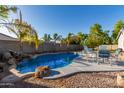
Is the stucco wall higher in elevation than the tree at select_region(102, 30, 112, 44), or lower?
lower

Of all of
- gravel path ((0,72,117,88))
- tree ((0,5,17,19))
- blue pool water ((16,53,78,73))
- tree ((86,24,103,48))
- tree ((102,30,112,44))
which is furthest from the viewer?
tree ((102,30,112,44))

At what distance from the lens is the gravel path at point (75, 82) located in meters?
5.71

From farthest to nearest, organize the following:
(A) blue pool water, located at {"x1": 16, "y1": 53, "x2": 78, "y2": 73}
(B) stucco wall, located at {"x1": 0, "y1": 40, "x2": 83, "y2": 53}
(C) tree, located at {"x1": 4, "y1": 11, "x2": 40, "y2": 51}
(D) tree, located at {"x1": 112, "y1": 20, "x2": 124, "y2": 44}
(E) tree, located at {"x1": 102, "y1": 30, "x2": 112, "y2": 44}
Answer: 1. (D) tree, located at {"x1": 112, "y1": 20, "x2": 124, "y2": 44}
2. (E) tree, located at {"x1": 102, "y1": 30, "x2": 112, "y2": 44}
3. (B) stucco wall, located at {"x1": 0, "y1": 40, "x2": 83, "y2": 53}
4. (C) tree, located at {"x1": 4, "y1": 11, "x2": 40, "y2": 51}
5. (A) blue pool water, located at {"x1": 16, "y1": 53, "x2": 78, "y2": 73}

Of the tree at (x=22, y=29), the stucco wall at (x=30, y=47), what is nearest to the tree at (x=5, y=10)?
the tree at (x=22, y=29)

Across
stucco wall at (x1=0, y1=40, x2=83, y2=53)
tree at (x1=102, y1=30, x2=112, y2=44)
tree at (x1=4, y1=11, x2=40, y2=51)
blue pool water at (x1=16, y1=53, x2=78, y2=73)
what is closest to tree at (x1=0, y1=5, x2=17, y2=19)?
tree at (x1=4, y1=11, x2=40, y2=51)

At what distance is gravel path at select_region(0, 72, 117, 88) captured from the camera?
5.71 meters

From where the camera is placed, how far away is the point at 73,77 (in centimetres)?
678

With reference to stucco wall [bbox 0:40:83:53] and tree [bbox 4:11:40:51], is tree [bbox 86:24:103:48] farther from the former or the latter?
tree [bbox 4:11:40:51]

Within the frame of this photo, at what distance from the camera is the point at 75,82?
6.12 m

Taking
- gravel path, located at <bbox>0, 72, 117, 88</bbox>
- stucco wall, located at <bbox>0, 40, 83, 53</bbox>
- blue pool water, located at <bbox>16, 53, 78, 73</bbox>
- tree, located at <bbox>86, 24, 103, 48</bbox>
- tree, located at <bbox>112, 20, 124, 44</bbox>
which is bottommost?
gravel path, located at <bbox>0, 72, 117, 88</bbox>

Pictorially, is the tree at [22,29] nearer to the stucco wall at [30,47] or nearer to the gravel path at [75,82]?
the stucco wall at [30,47]

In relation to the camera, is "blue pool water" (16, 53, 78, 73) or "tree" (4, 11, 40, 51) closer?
"blue pool water" (16, 53, 78, 73)
